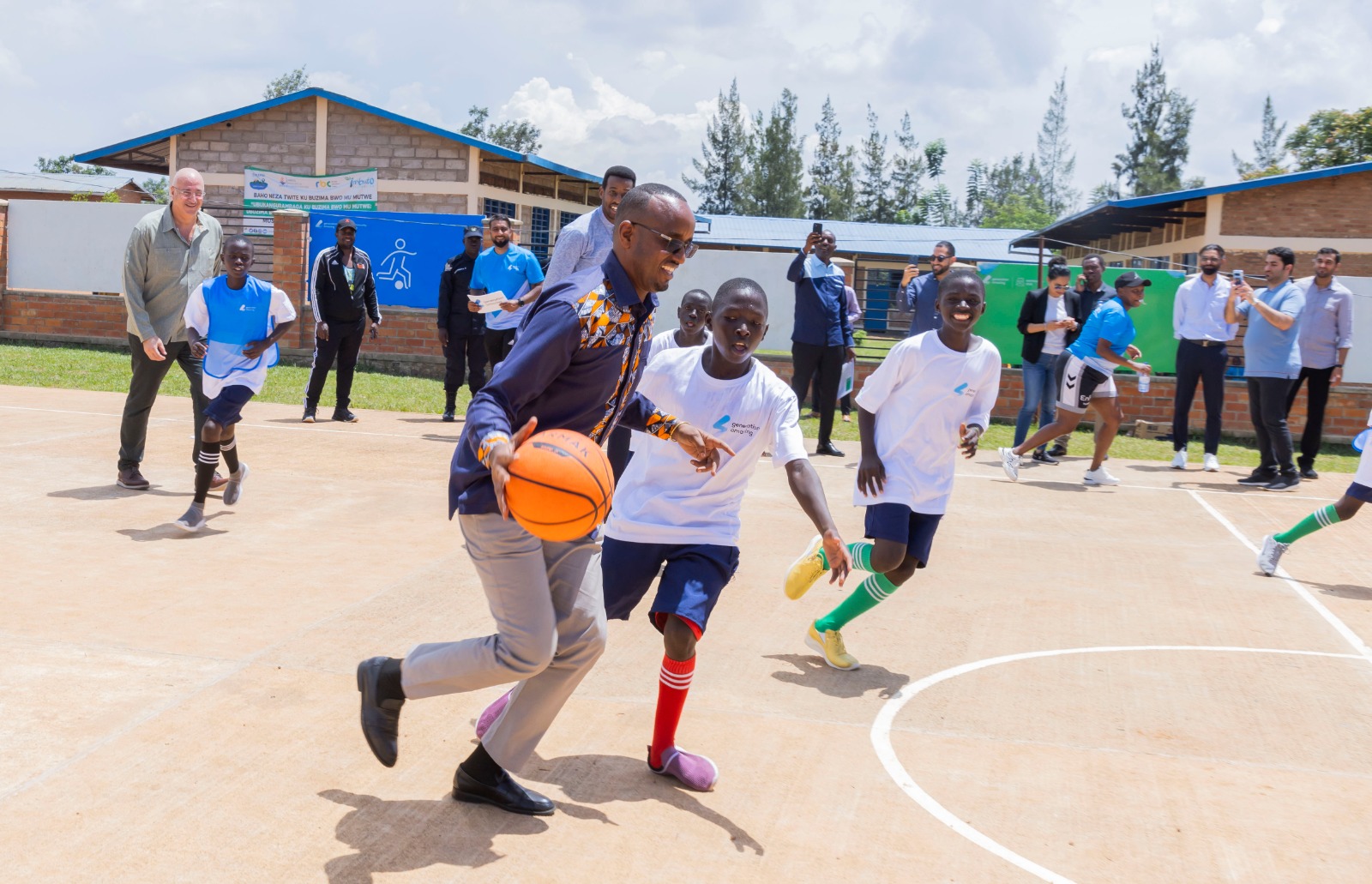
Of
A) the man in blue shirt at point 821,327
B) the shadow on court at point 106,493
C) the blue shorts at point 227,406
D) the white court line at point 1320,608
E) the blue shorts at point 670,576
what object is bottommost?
the white court line at point 1320,608

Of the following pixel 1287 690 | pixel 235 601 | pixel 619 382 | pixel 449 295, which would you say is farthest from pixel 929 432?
pixel 449 295

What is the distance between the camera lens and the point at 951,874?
3.51 metres

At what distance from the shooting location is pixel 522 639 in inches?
138

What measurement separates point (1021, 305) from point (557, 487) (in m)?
13.9

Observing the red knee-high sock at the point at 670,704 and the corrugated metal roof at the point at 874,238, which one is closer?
the red knee-high sock at the point at 670,704

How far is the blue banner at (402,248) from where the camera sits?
19.1 m

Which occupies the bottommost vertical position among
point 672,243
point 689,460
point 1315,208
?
point 689,460

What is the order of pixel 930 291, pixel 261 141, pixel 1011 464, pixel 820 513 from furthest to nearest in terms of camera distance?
1. pixel 261 141
2. pixel 930 291
3. pixel 1011 464
4. pixel 820 513

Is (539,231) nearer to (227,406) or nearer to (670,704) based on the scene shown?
(227,406)

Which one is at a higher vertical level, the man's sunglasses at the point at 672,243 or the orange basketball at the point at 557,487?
the man's sunglasses at the point at 672,243

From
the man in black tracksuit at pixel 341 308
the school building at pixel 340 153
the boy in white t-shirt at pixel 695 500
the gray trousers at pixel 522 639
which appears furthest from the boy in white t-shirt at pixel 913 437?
the school building at pixel 340 153

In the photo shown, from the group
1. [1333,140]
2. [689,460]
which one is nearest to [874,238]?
[1333,140]

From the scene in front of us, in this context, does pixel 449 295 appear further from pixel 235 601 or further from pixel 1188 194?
pixel 1188 194

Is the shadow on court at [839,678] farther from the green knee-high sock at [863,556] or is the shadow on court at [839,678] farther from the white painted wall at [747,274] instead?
the white painted wall at [747,274]
